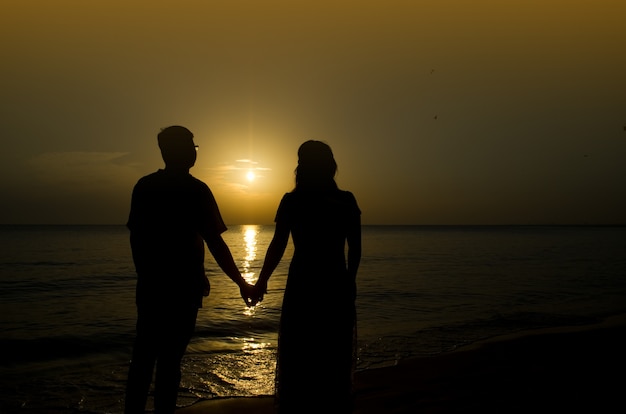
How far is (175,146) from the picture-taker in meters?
3.57

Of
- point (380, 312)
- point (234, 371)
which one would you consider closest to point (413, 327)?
point (380, 312)

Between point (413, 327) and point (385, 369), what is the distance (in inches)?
176

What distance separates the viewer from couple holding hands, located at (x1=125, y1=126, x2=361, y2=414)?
3441 millimetres

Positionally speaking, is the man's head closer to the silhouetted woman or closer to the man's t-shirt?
the man's t-shirt

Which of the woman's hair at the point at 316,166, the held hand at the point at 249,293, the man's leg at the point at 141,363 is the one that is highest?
the woman's hair at the point at 316,166

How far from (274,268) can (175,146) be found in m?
1.19

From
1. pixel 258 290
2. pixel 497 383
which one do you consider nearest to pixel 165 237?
pixel 258 290

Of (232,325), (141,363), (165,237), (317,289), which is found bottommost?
(232,325)

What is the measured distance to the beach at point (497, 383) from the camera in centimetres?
518

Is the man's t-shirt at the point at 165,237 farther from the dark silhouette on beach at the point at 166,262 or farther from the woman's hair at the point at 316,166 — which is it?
the woman's hair at the point at 316,166

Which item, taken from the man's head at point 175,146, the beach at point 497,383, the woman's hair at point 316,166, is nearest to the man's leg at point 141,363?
the man's head at point 175,146

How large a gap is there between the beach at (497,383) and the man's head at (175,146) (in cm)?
217

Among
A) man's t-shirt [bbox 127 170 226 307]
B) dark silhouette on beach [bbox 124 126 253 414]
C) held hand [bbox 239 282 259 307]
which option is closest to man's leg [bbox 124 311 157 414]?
dark silhouette on beach [bbox 124 126 253 414]

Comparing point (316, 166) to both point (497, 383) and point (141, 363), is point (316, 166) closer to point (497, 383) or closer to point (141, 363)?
point (141, 363)
